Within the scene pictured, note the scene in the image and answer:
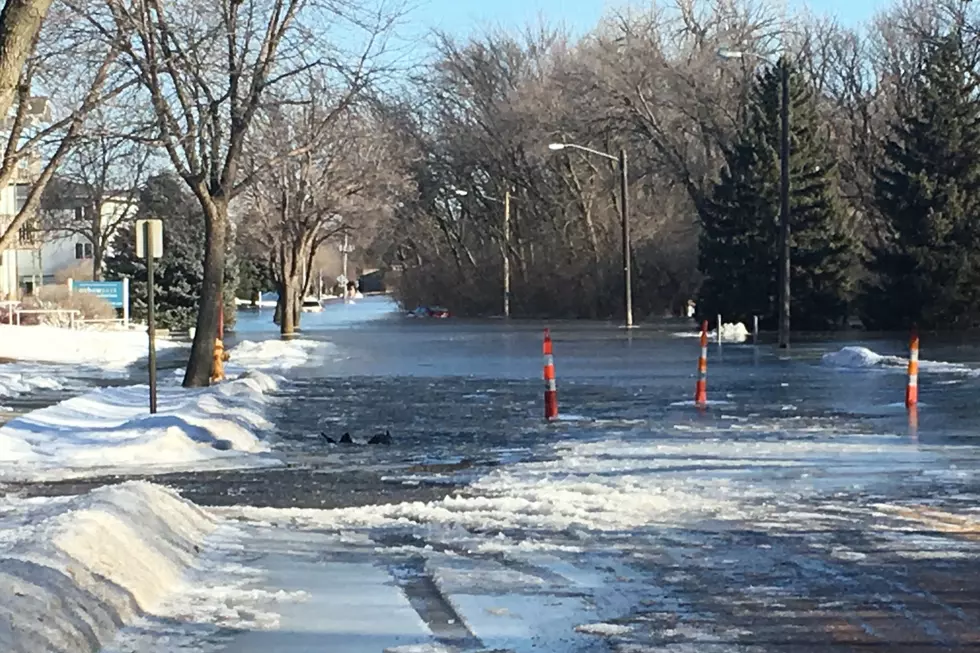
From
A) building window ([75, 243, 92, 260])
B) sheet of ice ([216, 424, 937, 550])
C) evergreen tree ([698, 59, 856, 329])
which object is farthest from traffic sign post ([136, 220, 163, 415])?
building window ([75, 243, 92, 260])

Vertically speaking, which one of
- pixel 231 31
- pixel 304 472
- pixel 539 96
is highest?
pixel 539 96

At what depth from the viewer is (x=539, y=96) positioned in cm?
6956

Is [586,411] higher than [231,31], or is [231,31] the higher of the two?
[231,31]

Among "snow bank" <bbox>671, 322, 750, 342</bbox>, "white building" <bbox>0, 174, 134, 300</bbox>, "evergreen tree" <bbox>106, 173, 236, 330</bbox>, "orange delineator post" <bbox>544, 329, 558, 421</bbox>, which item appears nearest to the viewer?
"orange delineator post" <bbox>544, 329, 558, 421</bbox>

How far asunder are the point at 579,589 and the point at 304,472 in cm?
604

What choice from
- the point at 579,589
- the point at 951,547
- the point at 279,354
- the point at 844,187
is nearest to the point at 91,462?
the point at 579,589

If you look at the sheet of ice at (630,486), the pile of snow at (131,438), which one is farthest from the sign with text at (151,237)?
the sheet of ice at (630,486)

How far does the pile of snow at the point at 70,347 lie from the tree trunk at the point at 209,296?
28.1ft

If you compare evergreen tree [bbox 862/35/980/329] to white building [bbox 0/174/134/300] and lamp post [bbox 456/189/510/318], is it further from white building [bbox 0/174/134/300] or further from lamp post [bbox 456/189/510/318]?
lamp post [bbox 456/189/510/318]

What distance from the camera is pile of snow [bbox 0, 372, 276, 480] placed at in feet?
46.9

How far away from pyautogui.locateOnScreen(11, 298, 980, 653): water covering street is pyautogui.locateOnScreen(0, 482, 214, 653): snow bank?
0.23 metres

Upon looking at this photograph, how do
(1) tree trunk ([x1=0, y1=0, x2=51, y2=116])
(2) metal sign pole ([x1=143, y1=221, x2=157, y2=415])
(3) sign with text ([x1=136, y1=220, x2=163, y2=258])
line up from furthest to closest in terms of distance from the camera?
(3) sign with text ([x1=136, y1=220, x2=163, y2=258]) → (2) metal sign pole ([x1=143, y1=221, x2=157, y2=415]) → (1) tree trunk ([x1=0, y1=0, x2=51, y2=116])

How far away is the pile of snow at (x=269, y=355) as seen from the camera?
105 ft

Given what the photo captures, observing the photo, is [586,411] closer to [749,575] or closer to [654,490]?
[654,490]
